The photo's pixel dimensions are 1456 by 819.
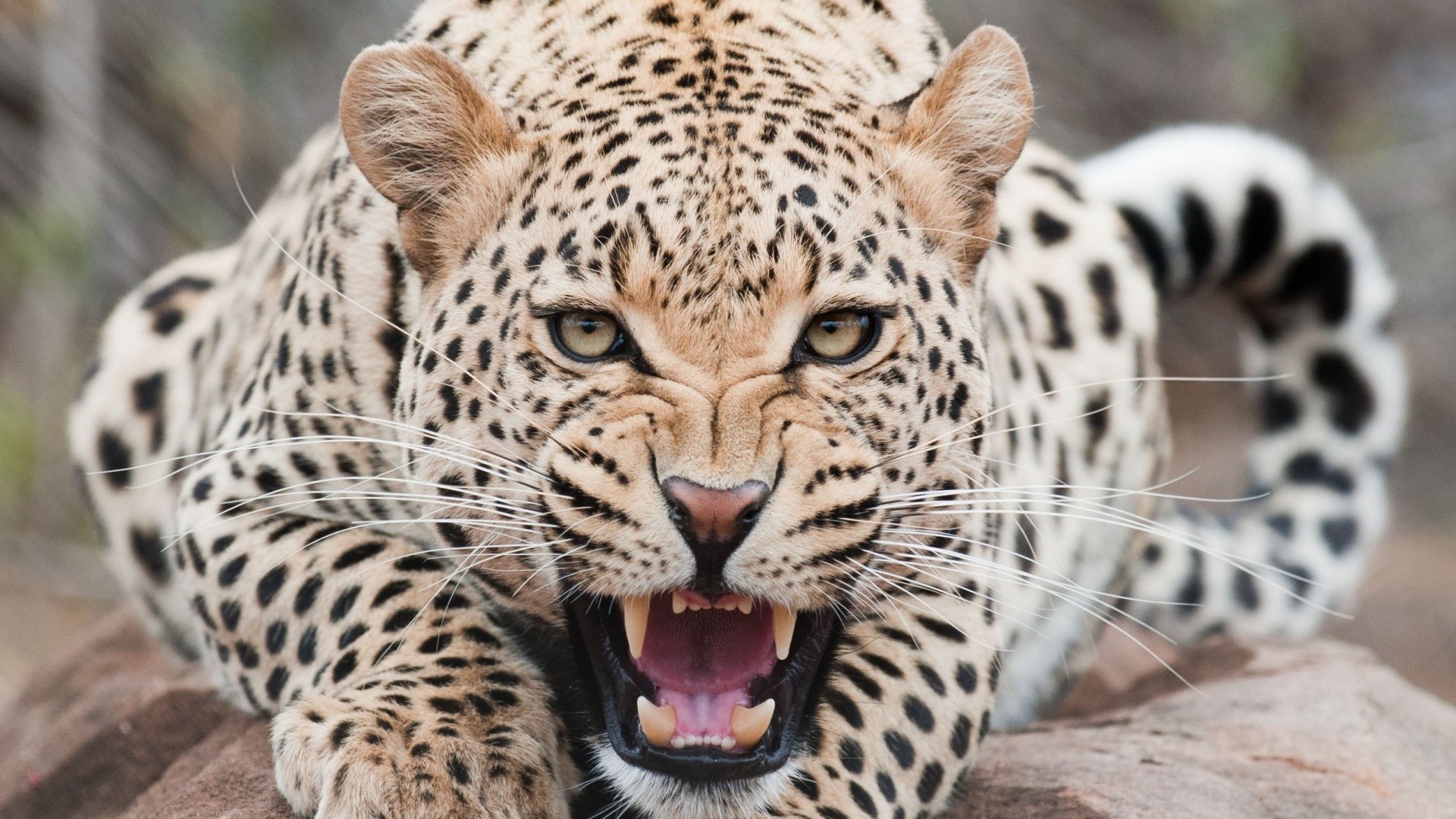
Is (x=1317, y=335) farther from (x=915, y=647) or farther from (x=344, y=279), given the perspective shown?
(x=344, y=279)

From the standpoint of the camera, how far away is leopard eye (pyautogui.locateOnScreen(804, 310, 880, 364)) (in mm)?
3756

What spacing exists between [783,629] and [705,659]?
0.64ft

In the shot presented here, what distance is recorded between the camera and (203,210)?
1180 cm

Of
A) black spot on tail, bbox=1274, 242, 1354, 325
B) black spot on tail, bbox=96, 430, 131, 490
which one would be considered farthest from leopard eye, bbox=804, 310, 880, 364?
black spot on tail, bbox=1274, 242, 1354, 325

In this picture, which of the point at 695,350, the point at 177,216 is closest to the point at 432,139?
the point at 695,350

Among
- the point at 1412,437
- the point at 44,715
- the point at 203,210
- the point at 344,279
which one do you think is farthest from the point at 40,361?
the point at 1412,437

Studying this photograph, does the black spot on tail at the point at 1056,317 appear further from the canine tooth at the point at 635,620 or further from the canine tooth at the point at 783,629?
the canine tooth at the point at 635,620

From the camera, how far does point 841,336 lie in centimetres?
379

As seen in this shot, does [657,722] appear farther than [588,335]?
No

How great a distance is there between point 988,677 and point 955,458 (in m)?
0.80

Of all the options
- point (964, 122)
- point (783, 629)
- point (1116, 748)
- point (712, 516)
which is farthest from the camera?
point (1116, 748)

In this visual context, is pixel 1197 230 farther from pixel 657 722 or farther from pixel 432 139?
pixel 657 722

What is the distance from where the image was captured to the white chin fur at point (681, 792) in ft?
11.9

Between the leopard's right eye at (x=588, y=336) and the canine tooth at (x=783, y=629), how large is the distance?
2.24ft
